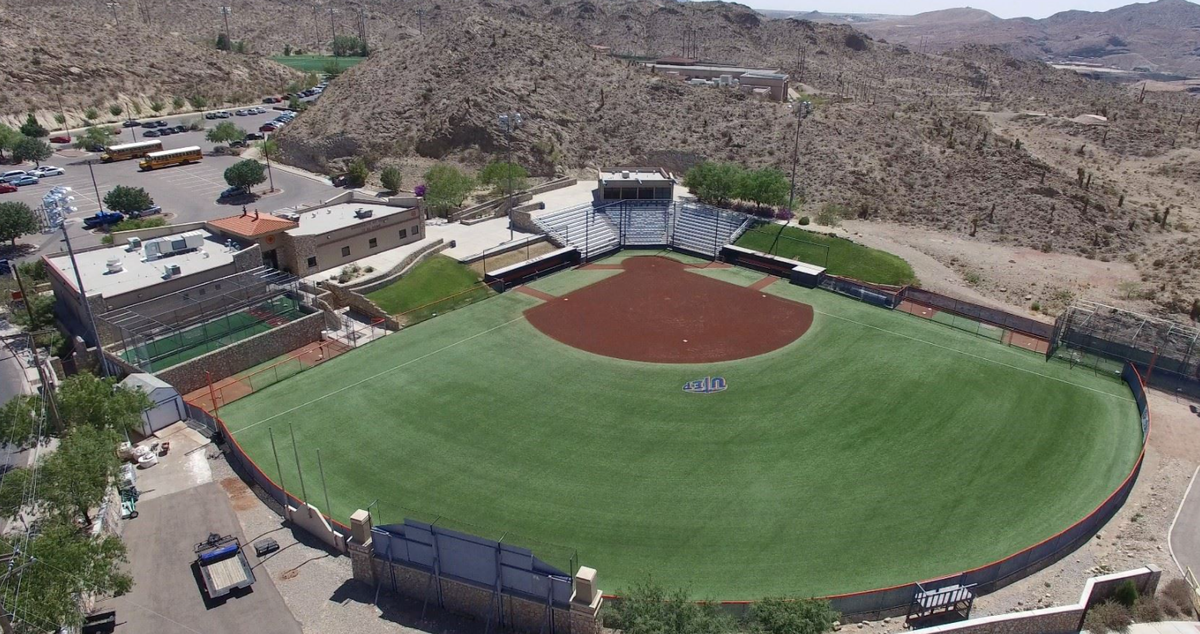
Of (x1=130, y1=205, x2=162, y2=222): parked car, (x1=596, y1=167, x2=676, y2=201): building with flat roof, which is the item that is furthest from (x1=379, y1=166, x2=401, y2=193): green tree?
(x1=596, y1=167, x2=676, y2=201): building with flat roof

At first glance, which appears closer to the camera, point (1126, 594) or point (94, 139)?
point (1126, 594)

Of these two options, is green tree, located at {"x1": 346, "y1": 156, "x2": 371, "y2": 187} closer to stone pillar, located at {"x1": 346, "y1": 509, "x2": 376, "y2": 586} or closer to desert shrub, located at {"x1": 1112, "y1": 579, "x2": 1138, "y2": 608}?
stone pillar, located at {"x1": 346, "y1": 509, "x2": 376, "y2": 586}

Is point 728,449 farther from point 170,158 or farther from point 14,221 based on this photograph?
point 170,158

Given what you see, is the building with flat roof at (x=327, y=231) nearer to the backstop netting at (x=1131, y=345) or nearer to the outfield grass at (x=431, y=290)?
the outfield grass at (x=431, y=290)

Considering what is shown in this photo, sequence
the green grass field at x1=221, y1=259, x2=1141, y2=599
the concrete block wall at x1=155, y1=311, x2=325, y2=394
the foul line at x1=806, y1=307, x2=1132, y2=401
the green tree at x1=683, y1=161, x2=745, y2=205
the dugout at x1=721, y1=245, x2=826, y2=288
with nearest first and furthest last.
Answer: the green grass field at x1=221, y1=259, x2=1141, y2=599, the concrete block wall at x1=155, y1=311, x2=325, y2=394, the foul line at x1=806, y1=307, x2=1132, y2=401, the dugout at x1=721, y1=245, x2=826, y2=288, the green tree at x1=683, y1=161, x2=745, y2=205

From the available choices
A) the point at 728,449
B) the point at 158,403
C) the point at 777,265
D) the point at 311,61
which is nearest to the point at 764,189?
the point at 777,265

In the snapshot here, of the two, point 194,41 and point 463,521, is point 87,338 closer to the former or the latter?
point 463,521
